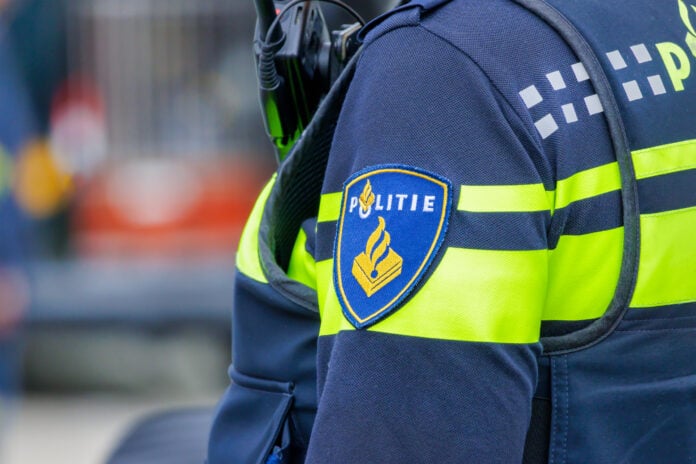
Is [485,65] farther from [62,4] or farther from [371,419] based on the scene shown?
[62,4]

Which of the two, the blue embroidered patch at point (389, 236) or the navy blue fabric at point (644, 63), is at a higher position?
the navy blue fabric at point (644, 63)

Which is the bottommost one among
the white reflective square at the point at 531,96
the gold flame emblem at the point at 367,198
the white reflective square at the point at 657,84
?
the gold flame emblem at the point at 367,198

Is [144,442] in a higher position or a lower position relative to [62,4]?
lower

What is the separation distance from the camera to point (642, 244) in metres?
1.03

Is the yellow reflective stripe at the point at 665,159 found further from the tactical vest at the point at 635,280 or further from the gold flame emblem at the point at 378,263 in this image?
the gold flame emblem at the point at 378,263

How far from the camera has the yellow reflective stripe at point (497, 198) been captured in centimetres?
97

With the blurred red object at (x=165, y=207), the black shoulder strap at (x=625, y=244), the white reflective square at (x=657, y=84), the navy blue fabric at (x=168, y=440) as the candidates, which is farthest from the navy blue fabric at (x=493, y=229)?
the blurred red object at (x=165, y=207)

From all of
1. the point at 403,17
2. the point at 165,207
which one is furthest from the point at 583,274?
the point at 165,207

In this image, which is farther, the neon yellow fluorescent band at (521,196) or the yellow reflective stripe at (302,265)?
the yellow reflective stripe at (302,265)

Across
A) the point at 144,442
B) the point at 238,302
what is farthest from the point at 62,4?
the point at 238,302

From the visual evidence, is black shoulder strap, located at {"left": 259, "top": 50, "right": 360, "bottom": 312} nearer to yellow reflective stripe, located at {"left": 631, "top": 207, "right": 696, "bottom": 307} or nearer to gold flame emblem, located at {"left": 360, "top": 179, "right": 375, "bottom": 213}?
gold flame emblem, located at {"left": 360, "top": 179, "right": 375, "bottom": 213}

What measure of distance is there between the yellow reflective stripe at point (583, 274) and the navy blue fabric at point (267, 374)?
28cm

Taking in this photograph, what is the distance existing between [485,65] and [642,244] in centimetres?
22

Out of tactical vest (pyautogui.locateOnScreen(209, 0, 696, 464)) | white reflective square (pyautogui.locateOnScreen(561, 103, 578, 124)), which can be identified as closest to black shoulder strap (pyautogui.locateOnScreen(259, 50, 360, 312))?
tactical vest (pyautogui.locateOnScreen(209, 0, 696, 464))
